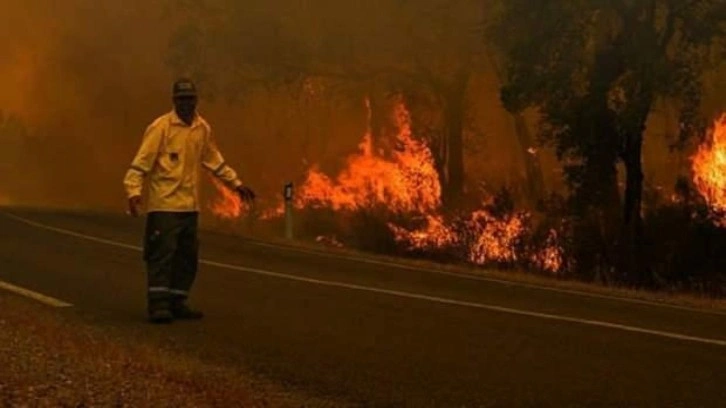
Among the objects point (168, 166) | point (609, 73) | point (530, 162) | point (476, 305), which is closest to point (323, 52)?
point (530, 162)

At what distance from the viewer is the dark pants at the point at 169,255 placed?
27.6ft

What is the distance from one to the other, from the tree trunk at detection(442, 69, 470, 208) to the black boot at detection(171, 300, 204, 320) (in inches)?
756

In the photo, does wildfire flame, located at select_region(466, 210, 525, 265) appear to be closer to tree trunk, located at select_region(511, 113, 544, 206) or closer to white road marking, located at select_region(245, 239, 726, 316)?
white road marking, located at select_region(245, 239, 726, 316)

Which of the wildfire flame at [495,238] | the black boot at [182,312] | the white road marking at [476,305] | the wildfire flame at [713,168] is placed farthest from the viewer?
the wildfire flame at [495,238]

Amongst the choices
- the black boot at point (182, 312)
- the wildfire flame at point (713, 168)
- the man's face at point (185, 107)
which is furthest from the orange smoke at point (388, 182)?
the man's face at point (185, 107)

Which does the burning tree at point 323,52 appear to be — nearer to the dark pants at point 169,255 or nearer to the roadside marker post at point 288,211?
the roadside marker post at point 288,211

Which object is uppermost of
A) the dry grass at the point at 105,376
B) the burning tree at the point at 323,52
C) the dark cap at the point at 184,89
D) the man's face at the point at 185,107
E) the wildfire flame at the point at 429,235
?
the burning tree at the point at 323,52

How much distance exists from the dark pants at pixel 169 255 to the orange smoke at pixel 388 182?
16.7 m

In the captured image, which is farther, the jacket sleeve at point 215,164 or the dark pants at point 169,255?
the jacket sleeve at point 215,164

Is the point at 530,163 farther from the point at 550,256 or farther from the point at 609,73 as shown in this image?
the point at 609,73

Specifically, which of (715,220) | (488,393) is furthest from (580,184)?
(488,393)

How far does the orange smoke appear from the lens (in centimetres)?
2725

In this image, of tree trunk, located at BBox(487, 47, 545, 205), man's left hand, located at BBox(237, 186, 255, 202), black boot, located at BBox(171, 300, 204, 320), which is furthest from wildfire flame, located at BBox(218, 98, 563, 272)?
black boot, located at BBox(171, 300, 204, 320)

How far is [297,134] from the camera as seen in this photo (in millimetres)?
41094
